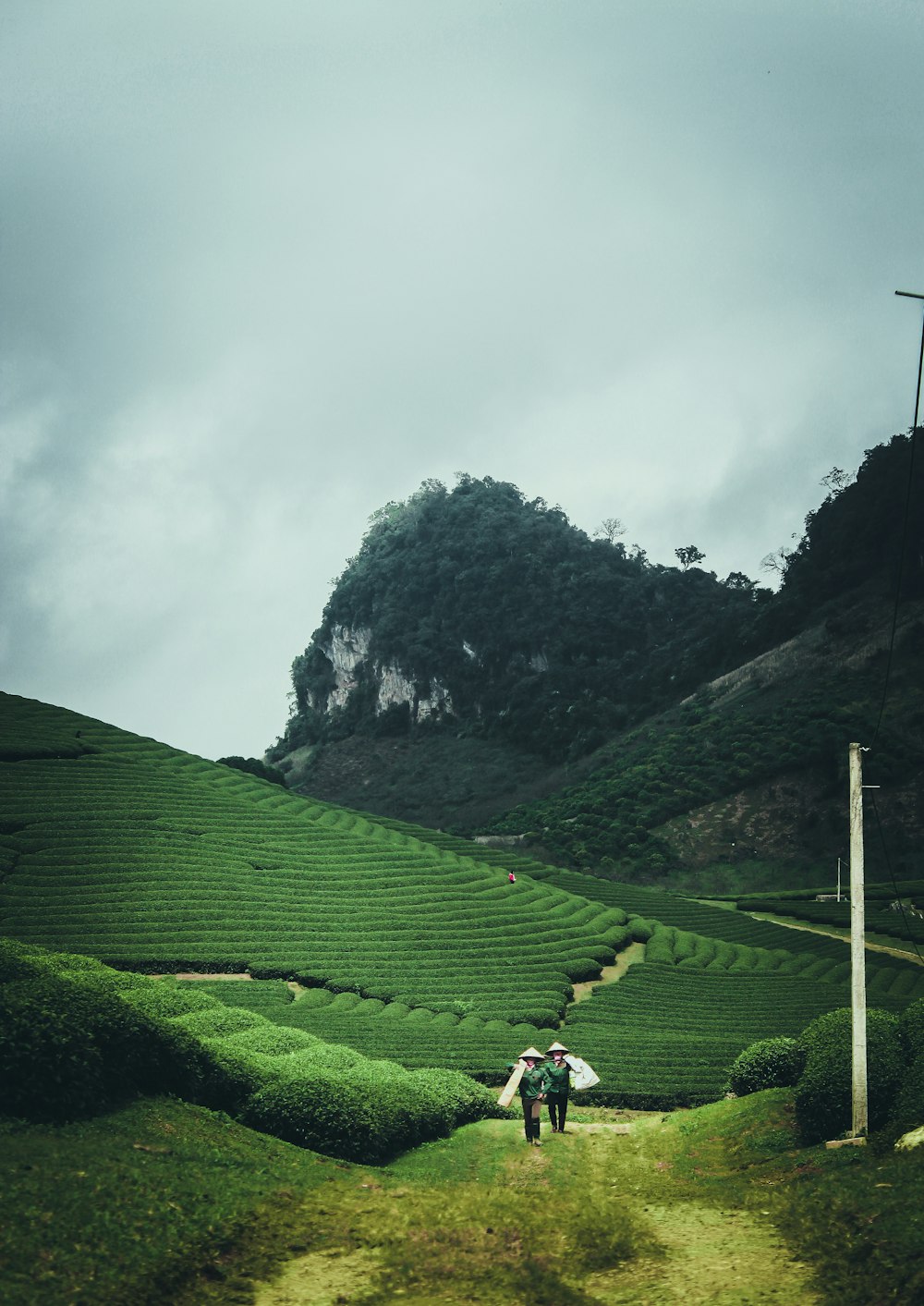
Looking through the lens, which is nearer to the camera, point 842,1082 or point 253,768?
point 842,1082

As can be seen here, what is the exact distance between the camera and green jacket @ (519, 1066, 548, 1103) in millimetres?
14781

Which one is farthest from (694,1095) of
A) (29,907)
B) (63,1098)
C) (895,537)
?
(895,537)

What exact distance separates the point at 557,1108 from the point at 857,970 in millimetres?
5365

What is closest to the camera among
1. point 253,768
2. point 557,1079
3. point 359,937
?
point 557,1079

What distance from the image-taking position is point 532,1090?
582 inches

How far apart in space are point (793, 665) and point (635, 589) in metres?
43.7

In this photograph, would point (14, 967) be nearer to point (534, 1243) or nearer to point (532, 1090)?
point (534, 1243)

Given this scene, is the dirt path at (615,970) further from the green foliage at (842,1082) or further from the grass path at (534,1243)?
the grass path at (534,1243)

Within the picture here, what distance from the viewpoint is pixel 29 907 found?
32781mm

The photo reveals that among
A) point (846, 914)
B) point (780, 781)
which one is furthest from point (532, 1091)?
point (780, 781)

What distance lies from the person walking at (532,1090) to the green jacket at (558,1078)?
0.36 ft

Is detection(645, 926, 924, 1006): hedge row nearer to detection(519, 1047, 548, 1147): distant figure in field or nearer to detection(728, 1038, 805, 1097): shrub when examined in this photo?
detection(728, 1038, 805, 1097): shrub

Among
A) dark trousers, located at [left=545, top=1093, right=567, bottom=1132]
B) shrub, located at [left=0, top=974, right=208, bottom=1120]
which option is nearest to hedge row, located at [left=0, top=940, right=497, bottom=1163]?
shrub, located at [left=0, top=974, right=208, bottom=1120]

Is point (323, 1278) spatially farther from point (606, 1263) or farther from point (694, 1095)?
point (694, 1095)
